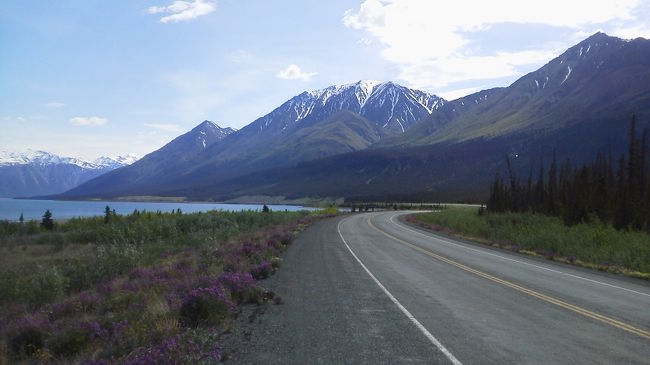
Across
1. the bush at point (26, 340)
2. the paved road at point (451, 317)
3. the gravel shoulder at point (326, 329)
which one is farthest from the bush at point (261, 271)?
the bush at point (26, 340)

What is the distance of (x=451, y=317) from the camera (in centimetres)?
937

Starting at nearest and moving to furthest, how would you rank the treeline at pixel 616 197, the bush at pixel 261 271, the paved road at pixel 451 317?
the paved road at pixel 451 317 < the bush at pixel 261 271 < the treeline at pixel 616 197

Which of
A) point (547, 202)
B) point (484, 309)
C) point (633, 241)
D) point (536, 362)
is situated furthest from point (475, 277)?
point (547, 202)

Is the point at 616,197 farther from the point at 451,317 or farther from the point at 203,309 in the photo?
the point at 203,309

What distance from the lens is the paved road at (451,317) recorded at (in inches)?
278

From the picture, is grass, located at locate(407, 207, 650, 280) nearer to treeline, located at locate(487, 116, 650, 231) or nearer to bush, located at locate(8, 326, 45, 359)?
treeline, located at locate(487, 116, 650, 231)

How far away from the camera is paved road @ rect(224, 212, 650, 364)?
705 cm

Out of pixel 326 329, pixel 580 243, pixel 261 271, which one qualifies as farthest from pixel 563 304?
pixel 580 243

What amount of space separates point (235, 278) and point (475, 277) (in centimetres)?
723

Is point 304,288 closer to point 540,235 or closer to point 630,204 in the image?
point 540,235

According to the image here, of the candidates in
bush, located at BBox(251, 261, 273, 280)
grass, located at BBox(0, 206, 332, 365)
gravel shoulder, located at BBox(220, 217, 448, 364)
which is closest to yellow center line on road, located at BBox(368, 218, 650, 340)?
gravel shoulder, located at BBox(220, 217, 448, 364)

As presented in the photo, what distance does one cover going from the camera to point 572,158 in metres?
173

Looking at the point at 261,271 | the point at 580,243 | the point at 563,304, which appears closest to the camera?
the point at 563,304

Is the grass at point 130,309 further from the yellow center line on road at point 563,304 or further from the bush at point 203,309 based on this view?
the yellow center line on road at point 563,304
